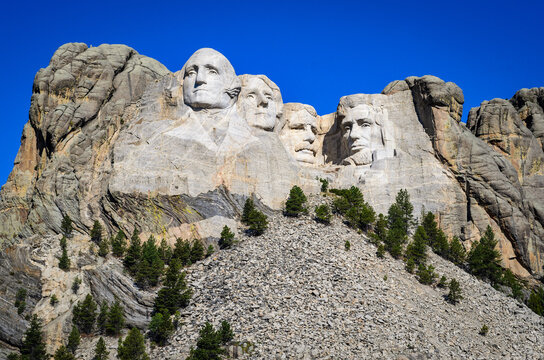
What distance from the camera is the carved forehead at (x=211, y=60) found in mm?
56375

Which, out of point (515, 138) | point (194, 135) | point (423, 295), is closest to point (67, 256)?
point (194, 135)

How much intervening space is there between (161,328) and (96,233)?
871cm

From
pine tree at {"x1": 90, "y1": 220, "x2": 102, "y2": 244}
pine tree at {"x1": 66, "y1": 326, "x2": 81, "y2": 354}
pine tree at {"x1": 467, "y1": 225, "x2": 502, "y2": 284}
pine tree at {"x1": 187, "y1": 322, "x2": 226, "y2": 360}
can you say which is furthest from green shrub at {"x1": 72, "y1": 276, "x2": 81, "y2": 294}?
pine tree at {"x1": 467, "y1": 225, "x2": 502, "y2": 284}

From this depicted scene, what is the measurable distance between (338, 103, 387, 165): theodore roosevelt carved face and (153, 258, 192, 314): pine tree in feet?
53.8

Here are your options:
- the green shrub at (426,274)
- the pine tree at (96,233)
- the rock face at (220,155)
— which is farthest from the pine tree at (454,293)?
the pine tree at (96,233)

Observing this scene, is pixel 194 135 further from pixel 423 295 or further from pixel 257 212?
pixel 423 295

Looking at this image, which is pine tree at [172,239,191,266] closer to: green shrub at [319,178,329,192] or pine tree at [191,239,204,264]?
pine tree at [191,239,204,264]

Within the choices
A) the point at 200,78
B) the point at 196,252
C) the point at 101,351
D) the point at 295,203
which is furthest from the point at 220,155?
the point at 101,351

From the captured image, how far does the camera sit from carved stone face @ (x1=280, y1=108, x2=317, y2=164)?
61719 mm

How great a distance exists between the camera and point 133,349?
144 feet

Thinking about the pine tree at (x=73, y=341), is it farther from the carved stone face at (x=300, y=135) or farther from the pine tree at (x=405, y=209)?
the carved stone face at (x=300, y=135)

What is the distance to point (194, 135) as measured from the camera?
180ft

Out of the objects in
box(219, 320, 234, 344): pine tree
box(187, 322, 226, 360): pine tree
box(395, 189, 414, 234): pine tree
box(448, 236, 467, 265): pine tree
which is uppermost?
box(395, 189, 414, 234): pine tree

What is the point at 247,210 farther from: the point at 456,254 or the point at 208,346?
the point at 208,346
